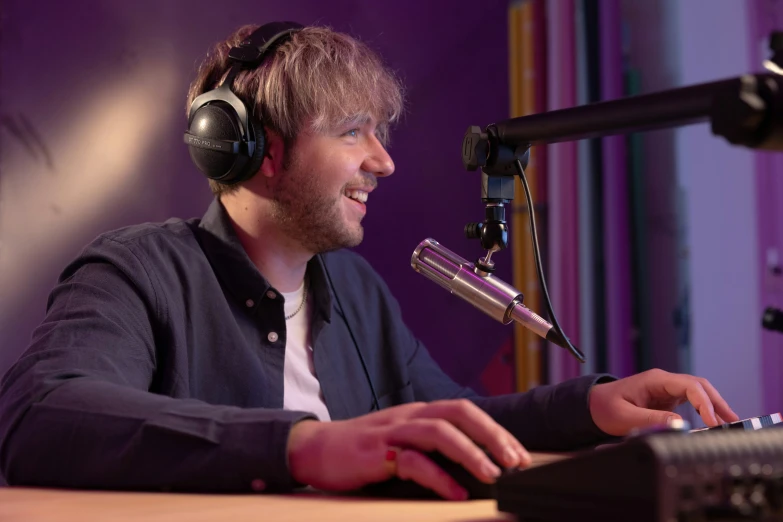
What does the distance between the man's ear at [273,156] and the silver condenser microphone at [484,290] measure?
25.0 inches

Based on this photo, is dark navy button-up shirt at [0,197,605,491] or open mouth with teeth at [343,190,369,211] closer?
dark navy button-up shirt at [0,197,605,491]

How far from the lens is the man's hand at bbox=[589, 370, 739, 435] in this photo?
1.18 meters

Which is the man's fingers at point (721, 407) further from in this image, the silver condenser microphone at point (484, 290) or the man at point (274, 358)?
the silver condenser microphone at point (484, 290)

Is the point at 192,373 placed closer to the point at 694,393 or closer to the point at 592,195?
the point at 694,393

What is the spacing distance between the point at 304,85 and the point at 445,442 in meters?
1.12

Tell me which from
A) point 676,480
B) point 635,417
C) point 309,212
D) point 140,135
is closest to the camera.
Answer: point 676,480

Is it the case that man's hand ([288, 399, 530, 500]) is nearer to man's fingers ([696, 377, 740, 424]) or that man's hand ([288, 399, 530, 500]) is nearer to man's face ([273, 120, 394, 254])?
man's fingers ([696, 377, 740, 424])

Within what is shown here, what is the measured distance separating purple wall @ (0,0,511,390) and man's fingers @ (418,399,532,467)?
131 centimetres

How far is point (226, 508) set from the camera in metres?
0.76

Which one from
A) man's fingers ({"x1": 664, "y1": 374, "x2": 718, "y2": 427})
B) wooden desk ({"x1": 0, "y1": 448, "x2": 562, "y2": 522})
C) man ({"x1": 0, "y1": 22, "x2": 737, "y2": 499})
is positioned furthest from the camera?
man's fingers ({"x1": 664, "y1": 374, "x2": 718, "y2": 427})

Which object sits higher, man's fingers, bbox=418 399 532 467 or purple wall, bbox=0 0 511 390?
purple wall, bbox=0 0 511 390

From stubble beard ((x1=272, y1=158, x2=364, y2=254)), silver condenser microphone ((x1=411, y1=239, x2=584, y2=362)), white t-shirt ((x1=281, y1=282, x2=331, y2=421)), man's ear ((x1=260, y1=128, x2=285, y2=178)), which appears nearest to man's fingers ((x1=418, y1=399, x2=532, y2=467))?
silver condenser microphone ((x1=411, y1=239, x2=584, y2=362))

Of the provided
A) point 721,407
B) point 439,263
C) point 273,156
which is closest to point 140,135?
point 273,156

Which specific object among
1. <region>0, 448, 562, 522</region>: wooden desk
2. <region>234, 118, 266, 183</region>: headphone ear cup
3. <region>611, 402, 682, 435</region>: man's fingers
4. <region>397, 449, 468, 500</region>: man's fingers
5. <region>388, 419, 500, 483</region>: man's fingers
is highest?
<region>234, 118, 266, 183</region>: headphone ear cup
